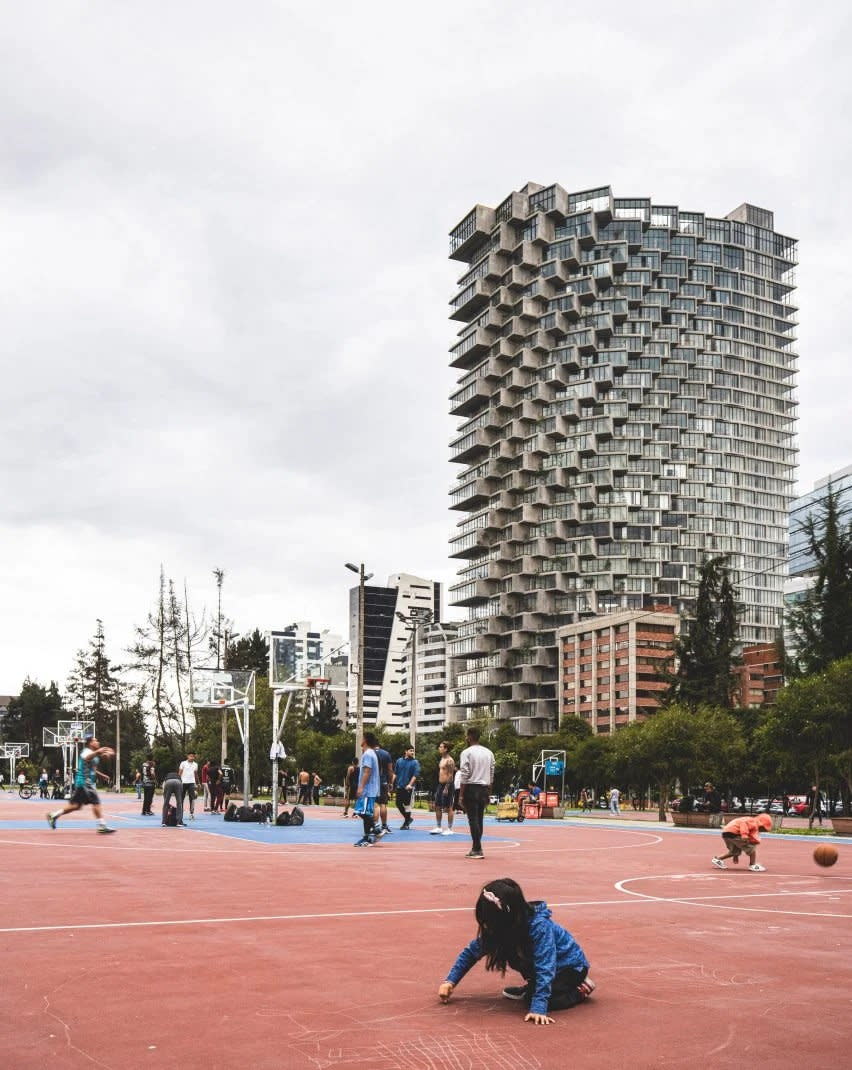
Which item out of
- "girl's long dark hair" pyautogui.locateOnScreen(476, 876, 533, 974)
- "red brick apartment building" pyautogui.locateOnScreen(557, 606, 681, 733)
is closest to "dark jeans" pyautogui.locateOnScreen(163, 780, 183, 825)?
"girl's long dark hair" pyautogui.locateOnScreen(476, 876, 533, 974)

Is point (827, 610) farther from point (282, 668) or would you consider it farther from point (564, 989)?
point (564, 989)

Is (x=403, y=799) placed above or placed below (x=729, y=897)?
below

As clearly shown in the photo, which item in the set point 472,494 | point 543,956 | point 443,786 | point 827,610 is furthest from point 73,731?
point 472,494

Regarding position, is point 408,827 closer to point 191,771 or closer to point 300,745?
point 191,771

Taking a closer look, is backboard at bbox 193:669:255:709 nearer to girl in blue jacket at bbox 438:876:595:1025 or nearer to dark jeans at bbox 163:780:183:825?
dark jeans at bbox 163:780:183:825

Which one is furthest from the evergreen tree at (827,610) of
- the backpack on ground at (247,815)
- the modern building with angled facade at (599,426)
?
the modern building with angled facade at (599,426)

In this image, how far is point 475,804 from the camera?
17188mm

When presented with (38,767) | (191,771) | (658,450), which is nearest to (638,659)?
(658,450)

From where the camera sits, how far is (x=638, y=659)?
454ft

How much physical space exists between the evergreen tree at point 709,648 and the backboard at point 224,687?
43.8m

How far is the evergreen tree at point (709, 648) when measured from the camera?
76.1 m

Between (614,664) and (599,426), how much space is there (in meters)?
36.6

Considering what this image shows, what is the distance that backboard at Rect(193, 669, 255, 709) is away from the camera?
109 ft

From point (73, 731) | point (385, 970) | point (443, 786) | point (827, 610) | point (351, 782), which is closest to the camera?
point (385, 970)
